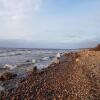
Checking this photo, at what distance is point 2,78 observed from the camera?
14.8 metres

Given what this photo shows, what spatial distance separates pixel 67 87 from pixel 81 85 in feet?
2.38

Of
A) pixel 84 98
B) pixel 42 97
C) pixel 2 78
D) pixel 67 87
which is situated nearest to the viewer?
pixel 84 98

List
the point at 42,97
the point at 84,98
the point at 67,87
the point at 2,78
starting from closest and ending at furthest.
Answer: the point at 84,98
the point at 42,97
the point at 67,87
the point at 2,78

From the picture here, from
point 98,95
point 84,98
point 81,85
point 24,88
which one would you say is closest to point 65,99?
point 84,98

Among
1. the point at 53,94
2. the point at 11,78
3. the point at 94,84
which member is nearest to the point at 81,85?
the point at 94,84

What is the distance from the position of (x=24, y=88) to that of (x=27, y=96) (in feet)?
5.48

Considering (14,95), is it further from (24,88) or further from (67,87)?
(67,87)

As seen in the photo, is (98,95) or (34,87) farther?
(34,87)

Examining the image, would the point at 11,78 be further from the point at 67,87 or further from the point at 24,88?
the point at 67,87

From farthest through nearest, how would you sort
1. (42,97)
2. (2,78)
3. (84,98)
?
(2,78) < (42,97) < (84,98)

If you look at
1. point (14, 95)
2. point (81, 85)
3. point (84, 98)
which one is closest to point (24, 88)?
point (14, 95)

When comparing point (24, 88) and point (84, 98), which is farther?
point (24, 88)

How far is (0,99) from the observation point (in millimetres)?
8898

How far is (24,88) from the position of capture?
10820 millimetres
